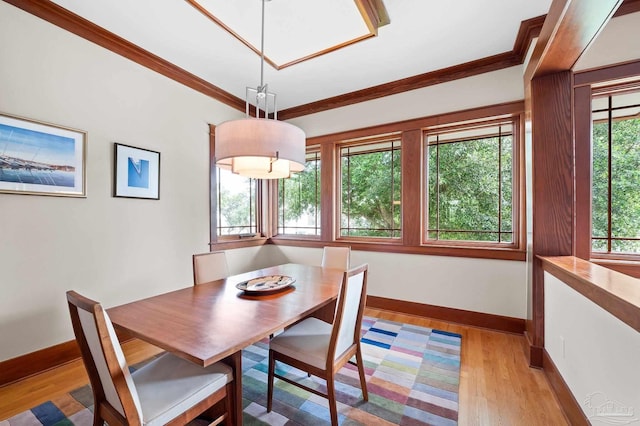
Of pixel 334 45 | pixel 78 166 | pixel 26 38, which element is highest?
pixel 334 45

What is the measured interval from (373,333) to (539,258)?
1.61 metres

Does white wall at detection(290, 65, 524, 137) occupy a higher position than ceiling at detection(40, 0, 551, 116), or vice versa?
ceiling at detection(40, 0, 551, 116)

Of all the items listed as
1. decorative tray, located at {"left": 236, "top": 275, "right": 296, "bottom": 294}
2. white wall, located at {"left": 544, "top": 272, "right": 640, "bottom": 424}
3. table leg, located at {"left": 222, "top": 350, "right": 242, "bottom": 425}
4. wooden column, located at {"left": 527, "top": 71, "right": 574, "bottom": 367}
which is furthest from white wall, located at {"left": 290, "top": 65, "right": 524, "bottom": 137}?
table leg, located at {"left": 222, "top": 350, "right": 242, "bottom": 425}

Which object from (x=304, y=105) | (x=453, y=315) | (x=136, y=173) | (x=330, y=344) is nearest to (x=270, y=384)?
(x=330, y=344)

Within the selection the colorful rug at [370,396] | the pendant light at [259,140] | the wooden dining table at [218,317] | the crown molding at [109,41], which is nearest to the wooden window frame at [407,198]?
the colorful rug at [370,396]

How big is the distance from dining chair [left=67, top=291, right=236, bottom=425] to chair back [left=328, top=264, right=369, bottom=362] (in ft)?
1.89

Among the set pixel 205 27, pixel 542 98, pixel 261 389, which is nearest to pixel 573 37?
pixel 542 98

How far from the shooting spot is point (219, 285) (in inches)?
81.3

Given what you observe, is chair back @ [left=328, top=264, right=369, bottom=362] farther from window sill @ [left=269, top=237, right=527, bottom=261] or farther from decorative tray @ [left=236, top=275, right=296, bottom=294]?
window sill @ [left=269, top=237, right=527, bottom=261]

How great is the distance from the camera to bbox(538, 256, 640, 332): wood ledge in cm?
101

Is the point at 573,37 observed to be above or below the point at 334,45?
below

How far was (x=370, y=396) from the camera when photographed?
1804mm

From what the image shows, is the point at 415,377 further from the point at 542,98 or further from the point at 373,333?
the point at 542,98

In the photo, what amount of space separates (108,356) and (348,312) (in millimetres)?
1113
